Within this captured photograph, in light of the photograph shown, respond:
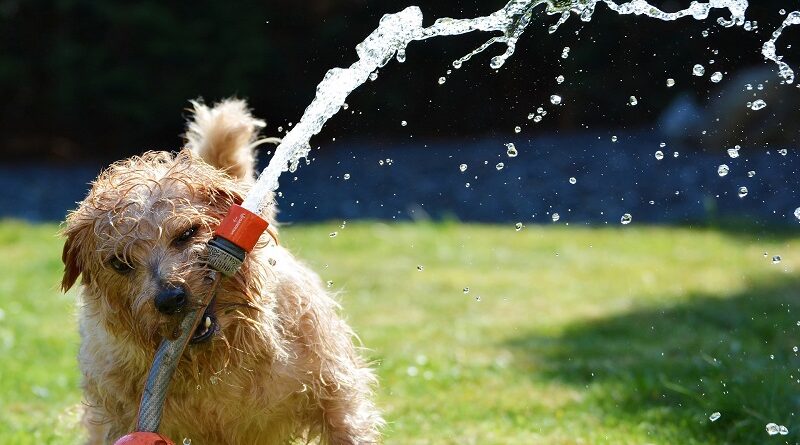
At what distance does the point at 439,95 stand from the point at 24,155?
623cm

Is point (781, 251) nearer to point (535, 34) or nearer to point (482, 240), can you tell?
point (482, 240)

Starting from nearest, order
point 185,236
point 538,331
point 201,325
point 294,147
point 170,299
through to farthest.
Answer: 1. point 170,299
2. point 201,325
3. point 185,236
4. point 294,147
5. point 538,331

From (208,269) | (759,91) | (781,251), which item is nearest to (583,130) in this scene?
(759,91)

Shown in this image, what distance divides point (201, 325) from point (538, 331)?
13.3 feet

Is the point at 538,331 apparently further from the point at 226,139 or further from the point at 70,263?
the point at 70,263

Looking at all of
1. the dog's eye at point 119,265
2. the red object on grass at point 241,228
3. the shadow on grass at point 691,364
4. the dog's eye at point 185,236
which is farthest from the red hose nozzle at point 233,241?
the shadow on grass at point 691,364

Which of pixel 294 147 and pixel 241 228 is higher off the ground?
pixel 294 147

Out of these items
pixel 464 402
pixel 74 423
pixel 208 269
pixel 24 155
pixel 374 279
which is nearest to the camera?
pixel 208 269

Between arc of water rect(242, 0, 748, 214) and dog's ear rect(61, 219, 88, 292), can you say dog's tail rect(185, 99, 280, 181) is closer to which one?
arc of water rect(242, 0, 748, 214)

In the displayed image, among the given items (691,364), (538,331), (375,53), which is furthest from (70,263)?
(538,331)

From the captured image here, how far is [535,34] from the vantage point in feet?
38.4

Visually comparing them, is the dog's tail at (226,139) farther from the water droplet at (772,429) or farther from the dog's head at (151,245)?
the water droplet at (772,429)

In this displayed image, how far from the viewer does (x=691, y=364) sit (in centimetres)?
557

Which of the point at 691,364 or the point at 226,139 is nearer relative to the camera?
the point at 226,139
